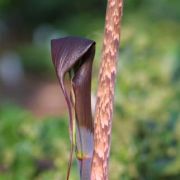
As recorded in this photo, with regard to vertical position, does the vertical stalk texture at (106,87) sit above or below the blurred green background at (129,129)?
above

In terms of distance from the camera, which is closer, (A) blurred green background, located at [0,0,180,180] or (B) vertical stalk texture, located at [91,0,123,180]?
(B) vertical stalk texture, located at [91,0,123,180]

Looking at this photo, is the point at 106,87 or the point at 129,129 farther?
the point at 129,129

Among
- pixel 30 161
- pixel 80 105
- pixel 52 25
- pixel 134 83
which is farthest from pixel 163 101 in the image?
pixel 52 25

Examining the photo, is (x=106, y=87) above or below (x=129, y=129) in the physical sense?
above

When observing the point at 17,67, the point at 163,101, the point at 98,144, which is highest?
the point at 98,144

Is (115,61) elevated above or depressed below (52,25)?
above

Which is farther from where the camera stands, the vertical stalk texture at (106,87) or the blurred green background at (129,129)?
the blurred green background at (129,129)

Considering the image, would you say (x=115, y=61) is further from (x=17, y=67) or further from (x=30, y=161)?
(x=17, y=67)

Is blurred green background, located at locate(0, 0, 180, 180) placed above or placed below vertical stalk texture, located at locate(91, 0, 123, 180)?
below
